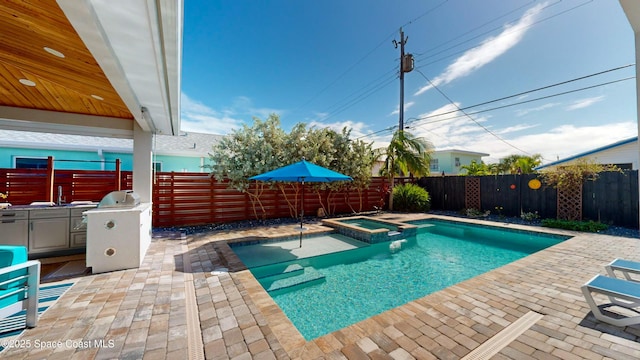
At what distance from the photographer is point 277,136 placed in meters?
9.38

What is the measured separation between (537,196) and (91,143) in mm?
20971

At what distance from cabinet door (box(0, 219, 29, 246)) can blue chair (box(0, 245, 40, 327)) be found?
3.39 meters

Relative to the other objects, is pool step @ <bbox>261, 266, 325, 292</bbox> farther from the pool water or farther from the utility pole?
the utility pole

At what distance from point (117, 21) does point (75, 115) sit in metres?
5.22

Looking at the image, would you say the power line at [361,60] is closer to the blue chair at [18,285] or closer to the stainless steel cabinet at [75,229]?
the stainless steel cabinet at [75,229]

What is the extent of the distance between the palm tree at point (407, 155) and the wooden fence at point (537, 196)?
84.5 inches

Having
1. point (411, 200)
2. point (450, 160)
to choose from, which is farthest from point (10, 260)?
point (450, 160)

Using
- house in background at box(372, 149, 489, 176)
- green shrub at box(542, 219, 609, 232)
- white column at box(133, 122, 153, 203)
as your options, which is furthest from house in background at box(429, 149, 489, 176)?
white column at box(133, 122, 153, 203)

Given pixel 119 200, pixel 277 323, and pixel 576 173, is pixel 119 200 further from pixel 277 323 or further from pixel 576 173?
pixel 576 173

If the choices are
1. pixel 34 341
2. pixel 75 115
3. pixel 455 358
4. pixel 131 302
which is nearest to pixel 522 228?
pixel 455 358

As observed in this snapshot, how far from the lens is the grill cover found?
15.2 ft

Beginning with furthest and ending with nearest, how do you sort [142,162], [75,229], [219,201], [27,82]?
[219,201] < [142,162] < [75,229] < [27,82]

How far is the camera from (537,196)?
10.5 meters

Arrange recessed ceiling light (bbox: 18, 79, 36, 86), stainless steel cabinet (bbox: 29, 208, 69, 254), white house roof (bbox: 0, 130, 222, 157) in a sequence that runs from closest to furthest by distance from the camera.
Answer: recessed ceiling light (bbox: 18, 79, 36, 86), stainless steel cabinet (bbox: 29, 208, 69, 254), white house roof (bbox: 0, 130, 222, 157)
